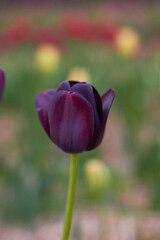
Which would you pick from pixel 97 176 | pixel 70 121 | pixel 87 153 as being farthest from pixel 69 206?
pixel 87 153

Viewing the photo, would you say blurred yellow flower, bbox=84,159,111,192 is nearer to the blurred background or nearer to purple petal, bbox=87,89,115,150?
the blurred background

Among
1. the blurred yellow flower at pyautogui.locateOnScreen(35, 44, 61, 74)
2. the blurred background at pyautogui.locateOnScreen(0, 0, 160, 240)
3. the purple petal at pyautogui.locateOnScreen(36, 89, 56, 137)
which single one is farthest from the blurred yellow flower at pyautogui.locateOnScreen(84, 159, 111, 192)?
the blurred yellow flower at pyautogui.locateOnScreen(35, 44, 61, 74)

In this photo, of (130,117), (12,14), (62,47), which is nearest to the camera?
(130,117)

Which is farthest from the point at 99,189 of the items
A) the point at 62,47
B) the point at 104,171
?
the point at 62,47

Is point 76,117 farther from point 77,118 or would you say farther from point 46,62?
point 46,62

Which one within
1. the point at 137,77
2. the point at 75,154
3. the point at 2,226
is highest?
the point at 75,154

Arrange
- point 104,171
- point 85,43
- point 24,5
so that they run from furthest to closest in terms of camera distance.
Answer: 1. point 24,5
2. point 85,43
3. point 104,171

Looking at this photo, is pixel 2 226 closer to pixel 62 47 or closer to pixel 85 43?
pixel 85 43
